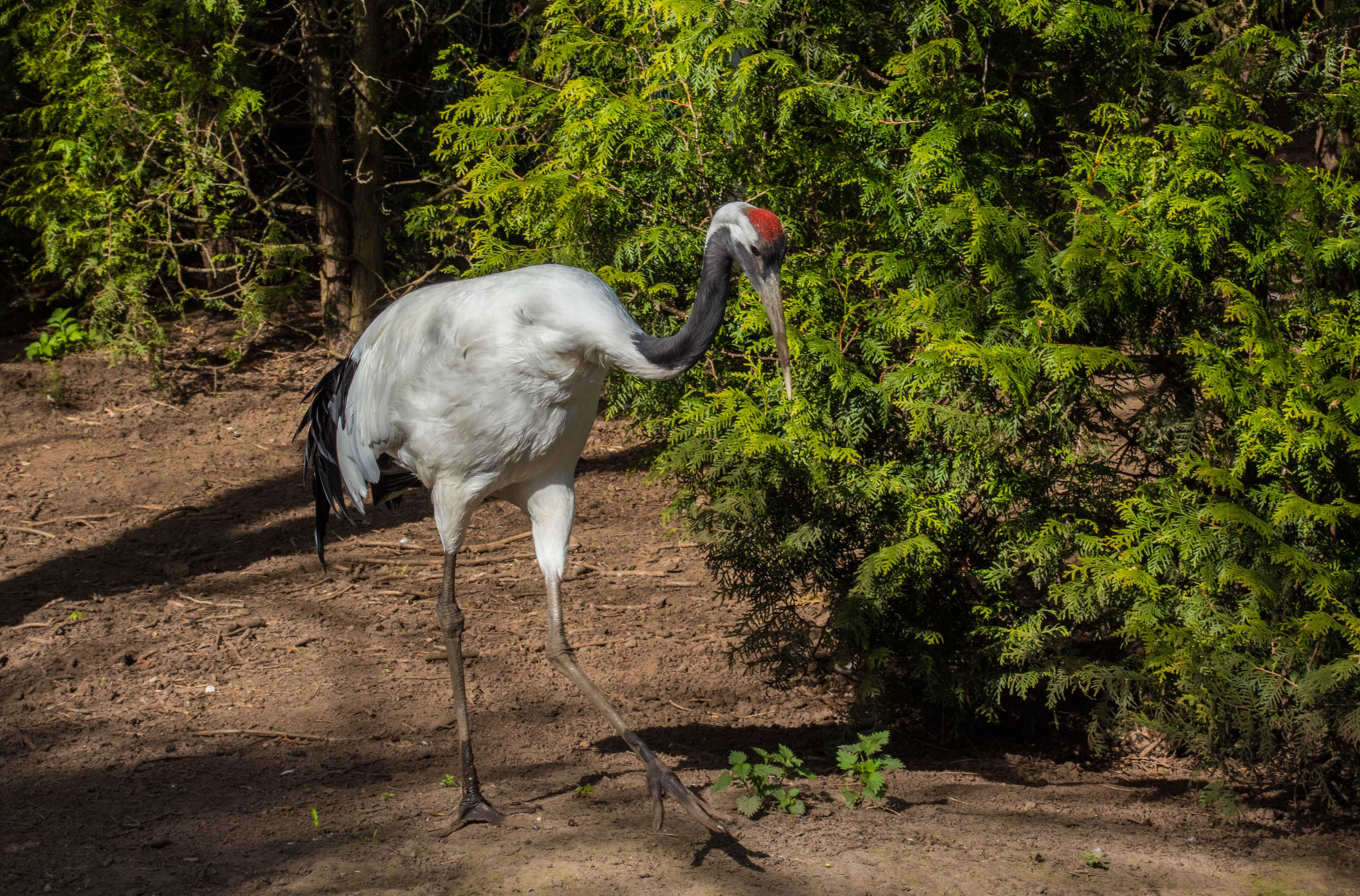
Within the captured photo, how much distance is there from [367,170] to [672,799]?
657 centimetres

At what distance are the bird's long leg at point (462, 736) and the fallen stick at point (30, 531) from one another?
3.36 metres

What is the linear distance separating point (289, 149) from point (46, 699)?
6662mm

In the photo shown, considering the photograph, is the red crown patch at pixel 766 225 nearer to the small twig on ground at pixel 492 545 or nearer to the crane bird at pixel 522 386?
the crane bird at pixel 522 386

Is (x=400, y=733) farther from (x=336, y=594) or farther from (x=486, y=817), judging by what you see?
(x=336, y=594)

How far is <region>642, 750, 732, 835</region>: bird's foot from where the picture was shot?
11.6 ft

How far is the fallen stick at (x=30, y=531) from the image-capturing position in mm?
6516

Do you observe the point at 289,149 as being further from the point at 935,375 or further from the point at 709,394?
the point at 935,375

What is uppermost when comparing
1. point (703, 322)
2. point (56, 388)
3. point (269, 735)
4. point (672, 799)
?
point (703, 322)

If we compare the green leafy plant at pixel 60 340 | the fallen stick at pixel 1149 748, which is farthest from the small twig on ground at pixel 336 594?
the green leafy plant at pixel 60 340

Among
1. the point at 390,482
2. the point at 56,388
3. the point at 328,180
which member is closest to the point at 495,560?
the point at 390,482

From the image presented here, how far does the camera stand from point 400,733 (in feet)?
15.6

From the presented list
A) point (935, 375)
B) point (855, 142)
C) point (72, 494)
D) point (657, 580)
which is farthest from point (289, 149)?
point (935, 375)

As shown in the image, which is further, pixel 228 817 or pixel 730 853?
pixel 228 817

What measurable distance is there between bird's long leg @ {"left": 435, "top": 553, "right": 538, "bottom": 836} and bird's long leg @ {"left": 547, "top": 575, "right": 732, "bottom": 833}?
0.36 metres
